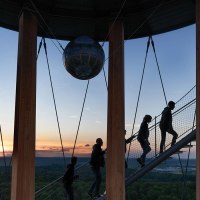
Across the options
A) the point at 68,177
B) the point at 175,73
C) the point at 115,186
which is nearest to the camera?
the point at 115,186

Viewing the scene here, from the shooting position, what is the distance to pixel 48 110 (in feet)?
75.2

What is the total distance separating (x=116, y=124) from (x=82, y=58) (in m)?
2.71

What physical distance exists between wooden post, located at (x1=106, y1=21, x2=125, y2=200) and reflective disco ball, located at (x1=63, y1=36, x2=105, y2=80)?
2071mm

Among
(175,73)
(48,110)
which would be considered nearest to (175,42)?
(175,73)

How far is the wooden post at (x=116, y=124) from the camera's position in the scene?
12.3 metres

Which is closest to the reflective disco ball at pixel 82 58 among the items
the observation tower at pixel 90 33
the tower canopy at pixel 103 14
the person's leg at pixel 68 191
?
the observation tower at pixel 90 33

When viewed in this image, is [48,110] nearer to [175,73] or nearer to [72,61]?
[175,73]

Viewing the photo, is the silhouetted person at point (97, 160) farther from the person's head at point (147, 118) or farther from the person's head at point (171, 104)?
the person's head at point (171, 104)

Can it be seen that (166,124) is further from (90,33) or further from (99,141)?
(90,33)

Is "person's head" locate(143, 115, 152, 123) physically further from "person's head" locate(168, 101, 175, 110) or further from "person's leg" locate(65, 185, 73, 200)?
"person's leg" locate(65, 185, 73, 200)

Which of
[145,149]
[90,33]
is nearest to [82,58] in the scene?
[90,33]

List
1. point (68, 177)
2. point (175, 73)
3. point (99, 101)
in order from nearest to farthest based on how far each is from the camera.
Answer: point (68, 177), point (99, 101), point (175, 73)

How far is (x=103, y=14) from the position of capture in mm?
13531

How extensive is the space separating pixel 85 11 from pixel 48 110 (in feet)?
33.1
